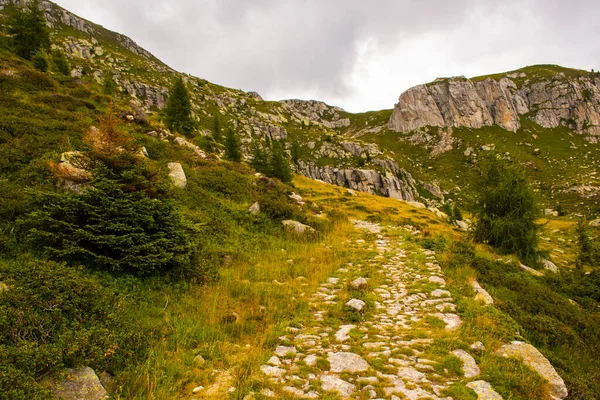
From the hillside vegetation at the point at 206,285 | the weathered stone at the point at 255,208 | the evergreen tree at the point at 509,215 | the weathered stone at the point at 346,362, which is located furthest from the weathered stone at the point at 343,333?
the evergreen tree at the point at 509,215

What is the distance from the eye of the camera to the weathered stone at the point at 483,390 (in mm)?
4443

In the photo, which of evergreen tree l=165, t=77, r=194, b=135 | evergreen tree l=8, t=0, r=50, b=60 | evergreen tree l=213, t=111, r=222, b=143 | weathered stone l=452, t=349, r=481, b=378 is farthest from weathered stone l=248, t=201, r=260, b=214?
evergreen tree l=213, t=111, r=222, b=143

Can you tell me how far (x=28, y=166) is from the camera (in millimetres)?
10836

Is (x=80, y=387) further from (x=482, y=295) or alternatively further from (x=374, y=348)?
(x=482, y=295)

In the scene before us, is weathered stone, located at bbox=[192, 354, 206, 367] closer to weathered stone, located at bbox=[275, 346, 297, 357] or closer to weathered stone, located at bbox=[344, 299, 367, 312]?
weathered stone, located at bbox=[275, 346, 297, 357]

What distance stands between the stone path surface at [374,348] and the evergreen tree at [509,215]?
11483 mm

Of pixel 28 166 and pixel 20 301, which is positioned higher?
pixel 28 166

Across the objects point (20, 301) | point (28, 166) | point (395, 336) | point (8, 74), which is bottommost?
point (395, 336)

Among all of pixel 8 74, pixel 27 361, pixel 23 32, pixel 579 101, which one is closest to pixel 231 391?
pixel 27 361

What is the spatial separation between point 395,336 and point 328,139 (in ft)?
506

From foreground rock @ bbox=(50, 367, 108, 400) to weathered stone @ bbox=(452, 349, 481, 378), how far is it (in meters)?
5.73

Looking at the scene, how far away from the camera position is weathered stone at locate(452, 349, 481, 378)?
202 inches

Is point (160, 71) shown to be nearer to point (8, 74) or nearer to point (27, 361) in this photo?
point (8, 74)

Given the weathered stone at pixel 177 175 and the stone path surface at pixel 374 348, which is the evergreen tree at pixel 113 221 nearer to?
the stone path surface at pixel 374 348
